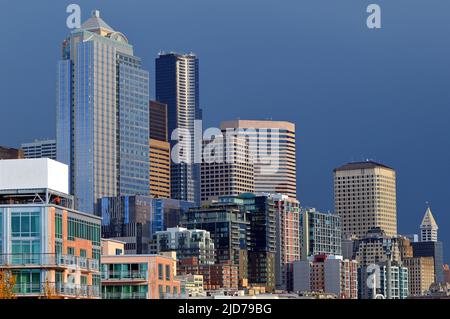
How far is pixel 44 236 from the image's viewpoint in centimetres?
10706

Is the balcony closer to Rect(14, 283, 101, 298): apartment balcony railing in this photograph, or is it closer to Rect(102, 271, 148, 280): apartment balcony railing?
Rect(102, 271, 148, 280): apartment balcony railing

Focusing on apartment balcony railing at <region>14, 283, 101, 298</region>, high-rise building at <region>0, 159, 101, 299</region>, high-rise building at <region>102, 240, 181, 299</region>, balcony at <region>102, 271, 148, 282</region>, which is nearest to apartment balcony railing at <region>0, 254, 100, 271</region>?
high-rise building at <region>0, 159, 101, 299</region>

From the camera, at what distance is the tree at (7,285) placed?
65.5 metres

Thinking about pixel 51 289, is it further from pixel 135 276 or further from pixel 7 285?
pixel 135 276

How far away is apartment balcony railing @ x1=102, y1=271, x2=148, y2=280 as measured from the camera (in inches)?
4843

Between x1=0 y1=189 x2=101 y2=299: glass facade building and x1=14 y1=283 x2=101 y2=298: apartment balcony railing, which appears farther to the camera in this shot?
x1=0 y1=189 x2=101 y2=299: glass facade building

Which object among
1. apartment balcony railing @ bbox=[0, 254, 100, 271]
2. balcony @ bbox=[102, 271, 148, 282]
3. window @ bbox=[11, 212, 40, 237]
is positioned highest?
window @ bbox=[11, 212, 40, 237]

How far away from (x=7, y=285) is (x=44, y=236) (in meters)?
23.1

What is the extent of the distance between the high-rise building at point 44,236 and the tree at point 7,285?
14.5 ft

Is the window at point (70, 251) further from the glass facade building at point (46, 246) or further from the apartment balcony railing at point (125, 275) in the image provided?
the apartment balcony railing at point (125, 275)
